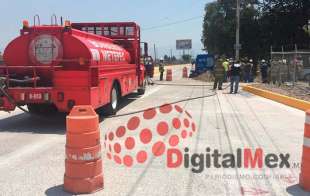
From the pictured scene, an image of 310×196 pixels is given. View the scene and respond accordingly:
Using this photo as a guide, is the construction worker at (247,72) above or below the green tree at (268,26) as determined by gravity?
below

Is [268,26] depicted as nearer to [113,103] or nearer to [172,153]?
[113,103]

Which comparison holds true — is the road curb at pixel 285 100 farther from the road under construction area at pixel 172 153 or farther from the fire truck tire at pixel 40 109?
the fire truck tire at pixel 40 109

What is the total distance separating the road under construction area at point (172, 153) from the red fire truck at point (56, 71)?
679 millimetres

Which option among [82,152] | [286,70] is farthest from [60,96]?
[286,70]

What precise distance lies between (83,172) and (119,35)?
38.4 feet

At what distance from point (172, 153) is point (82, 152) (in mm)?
2676

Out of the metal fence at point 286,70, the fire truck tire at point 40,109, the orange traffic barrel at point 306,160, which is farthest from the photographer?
the metal fence at point 286,70

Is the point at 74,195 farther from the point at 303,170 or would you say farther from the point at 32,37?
the point at 32,37

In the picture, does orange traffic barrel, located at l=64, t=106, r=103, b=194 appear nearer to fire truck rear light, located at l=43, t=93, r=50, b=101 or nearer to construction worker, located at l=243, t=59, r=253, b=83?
fire truck rear light, located at l=43, t=93, r=50, b=101

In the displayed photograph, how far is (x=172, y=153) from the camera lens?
25.5ft

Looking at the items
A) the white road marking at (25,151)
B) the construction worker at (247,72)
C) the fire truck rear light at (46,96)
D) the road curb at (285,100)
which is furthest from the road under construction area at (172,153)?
the construction worker at (247,72)

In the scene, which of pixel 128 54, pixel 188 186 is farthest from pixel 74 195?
pixel 128 54

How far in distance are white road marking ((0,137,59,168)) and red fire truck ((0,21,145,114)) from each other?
1.42 meters

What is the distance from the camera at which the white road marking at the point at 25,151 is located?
23.7 feet
